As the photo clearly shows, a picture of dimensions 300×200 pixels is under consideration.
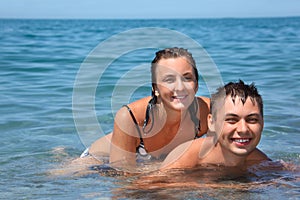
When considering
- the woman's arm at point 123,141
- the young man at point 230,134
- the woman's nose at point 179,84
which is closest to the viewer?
the young man at point 230,134

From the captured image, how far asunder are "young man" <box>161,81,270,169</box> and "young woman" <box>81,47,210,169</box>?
1.01ft

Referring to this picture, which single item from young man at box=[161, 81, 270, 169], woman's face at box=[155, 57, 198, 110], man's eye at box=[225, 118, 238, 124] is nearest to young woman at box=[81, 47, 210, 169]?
woman's face at box=[155, 57, 198, 110]

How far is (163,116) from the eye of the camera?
4.43m

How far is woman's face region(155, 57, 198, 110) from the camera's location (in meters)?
4.14

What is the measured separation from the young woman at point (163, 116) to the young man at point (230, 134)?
1.01 feet

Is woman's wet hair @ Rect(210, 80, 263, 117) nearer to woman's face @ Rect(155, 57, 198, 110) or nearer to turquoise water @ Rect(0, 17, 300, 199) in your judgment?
woman's face @ Rect(155, 57, 198, 110)

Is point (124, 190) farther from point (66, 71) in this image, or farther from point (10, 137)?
point (66, 71)

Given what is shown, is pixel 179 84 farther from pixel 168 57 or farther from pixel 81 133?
pixel 81 133

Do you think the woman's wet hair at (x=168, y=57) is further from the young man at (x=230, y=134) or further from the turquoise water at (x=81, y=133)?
the turquoise water at (x=81, y=133)

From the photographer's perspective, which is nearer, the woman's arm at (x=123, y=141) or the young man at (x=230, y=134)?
the young man at (x=230, y=134)

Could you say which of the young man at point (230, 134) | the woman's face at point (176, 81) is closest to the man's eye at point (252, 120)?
the young man at point (230, 134)

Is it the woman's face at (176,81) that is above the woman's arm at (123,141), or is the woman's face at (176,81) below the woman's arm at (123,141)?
above

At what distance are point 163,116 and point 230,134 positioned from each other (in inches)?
33.3

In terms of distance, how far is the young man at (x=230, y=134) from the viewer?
3.69 m
